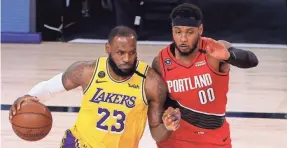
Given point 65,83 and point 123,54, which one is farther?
point 65,83

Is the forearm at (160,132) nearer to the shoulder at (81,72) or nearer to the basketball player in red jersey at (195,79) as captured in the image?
the basketball player in red jersey at (195,79)

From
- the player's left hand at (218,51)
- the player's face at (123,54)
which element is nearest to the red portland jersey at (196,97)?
the player's left hand at (218,51)

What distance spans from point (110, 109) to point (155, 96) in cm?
27

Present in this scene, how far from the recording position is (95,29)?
11594 mm

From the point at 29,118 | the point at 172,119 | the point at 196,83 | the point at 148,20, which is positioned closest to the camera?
the point at 172,119

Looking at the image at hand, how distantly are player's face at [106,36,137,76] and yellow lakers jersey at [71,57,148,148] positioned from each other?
0.27ft

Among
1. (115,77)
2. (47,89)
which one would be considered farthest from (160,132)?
(47,89)

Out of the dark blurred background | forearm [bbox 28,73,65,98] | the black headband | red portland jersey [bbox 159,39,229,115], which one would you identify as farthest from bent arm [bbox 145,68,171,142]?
the dark blurred background

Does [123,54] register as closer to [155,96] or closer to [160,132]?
[155,96]

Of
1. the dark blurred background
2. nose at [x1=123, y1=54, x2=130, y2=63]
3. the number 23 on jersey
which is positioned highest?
nose at [x1=123, y1=54, x2=130, y2=63]

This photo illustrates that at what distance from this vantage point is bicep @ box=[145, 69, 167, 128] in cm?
368

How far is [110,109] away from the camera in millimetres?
3621

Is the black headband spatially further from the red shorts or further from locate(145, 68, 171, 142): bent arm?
the red shorts

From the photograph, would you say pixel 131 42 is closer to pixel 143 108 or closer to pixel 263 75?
pixel 143 108
